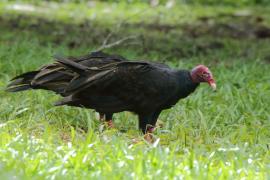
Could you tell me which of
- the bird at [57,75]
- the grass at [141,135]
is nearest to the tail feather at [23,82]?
the bird at [57,75]

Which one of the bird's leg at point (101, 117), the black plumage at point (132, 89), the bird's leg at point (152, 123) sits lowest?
the bird's leg at point (152, 123)

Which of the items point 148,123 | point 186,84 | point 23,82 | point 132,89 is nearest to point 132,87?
point 132,89

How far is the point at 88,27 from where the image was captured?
1348 centimetres

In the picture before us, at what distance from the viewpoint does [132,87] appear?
20.6 feet

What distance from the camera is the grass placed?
4.82m

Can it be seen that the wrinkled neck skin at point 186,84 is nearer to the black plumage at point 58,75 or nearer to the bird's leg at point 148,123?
the bird's leg at point 148,123

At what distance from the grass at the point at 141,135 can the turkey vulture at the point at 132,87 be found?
20 cm

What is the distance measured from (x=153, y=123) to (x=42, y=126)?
0.92 meters

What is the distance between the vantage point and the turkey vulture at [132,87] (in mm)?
6246

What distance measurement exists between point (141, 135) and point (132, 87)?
0.40m

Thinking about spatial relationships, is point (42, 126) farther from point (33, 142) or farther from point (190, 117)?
point (190, 117)

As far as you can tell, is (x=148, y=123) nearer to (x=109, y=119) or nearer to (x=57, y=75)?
(x=109, y=119)

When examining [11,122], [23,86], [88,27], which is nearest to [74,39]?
[88,27]

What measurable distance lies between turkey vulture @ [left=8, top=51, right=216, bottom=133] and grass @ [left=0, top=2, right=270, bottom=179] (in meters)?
0.20
